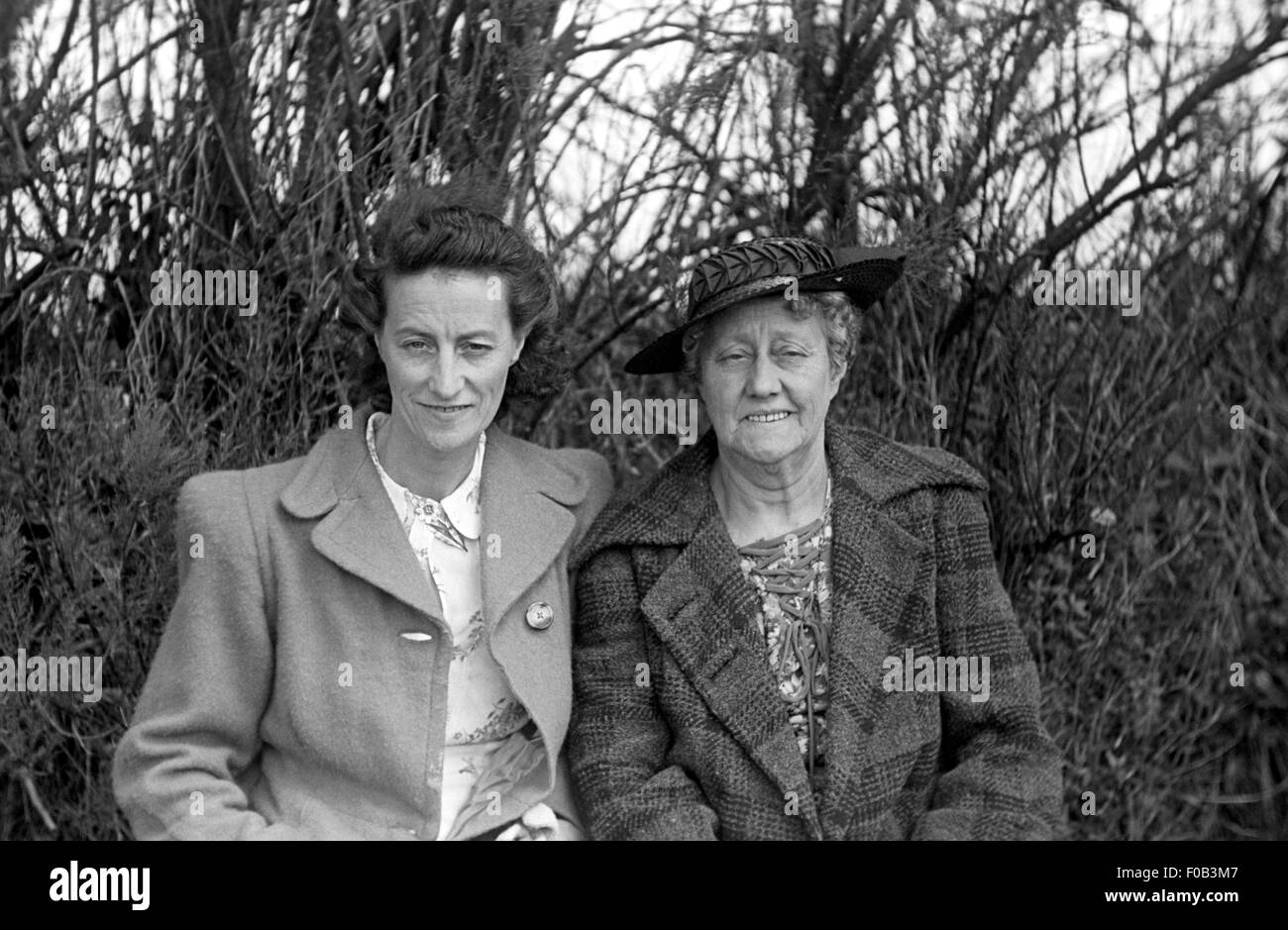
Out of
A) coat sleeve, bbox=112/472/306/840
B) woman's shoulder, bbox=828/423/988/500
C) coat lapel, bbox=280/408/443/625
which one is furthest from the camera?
woman's shoulder, bbox=828/423/988/500

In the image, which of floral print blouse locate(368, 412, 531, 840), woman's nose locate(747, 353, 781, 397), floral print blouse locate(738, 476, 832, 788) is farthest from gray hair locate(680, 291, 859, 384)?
floral print blouse locate(368, 412, 531, 840)

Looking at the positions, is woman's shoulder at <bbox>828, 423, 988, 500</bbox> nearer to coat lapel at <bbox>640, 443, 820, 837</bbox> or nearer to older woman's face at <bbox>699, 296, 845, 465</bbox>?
older woman's face at <bbox>699, 296, 845, 465</bbox>

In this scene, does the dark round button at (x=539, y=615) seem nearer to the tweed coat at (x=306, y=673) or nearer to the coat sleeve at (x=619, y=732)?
the tweed coat at (x=306, y=673)

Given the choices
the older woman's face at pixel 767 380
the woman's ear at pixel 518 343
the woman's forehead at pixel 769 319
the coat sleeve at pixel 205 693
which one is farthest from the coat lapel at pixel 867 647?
the coat sleeve at pixel 205 693

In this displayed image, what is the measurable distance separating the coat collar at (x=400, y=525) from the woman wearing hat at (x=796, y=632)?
14 cm

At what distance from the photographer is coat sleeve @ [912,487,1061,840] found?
301cm

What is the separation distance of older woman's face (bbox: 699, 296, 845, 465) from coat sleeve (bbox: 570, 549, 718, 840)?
40cm

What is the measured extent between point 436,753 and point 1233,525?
9.09ft

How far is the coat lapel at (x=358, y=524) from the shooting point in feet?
9.80
